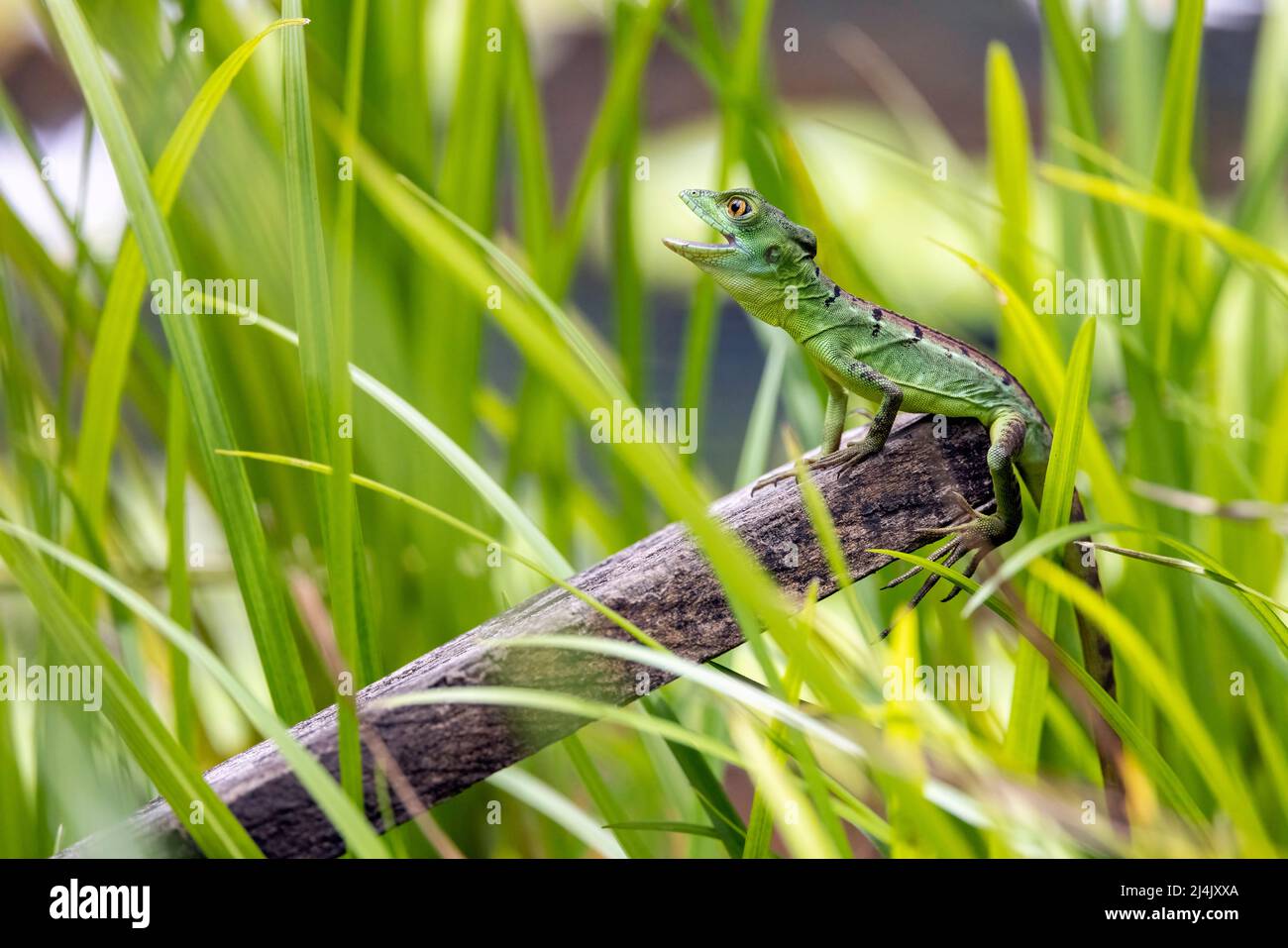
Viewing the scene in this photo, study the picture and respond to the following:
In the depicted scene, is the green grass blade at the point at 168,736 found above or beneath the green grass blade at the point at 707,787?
above

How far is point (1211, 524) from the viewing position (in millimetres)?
1791

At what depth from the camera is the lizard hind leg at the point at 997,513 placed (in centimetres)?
121

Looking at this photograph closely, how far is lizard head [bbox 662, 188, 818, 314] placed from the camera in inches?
55.2

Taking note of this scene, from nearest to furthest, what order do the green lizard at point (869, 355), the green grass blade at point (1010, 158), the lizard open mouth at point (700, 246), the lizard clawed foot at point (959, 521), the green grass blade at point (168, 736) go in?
the green grass blade at point (168, 736)
the lizard clawed foot at point (959, 521)
the green lizard at point (869, 355)
the lizard open mouth at point (700, 246)
the green grass blade at point (1010, 158)

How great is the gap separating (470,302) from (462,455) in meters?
0.66

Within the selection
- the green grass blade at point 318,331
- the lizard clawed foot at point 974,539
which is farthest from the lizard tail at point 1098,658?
the green grass blade at point 318,331

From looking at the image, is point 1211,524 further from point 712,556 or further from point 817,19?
point 817,19

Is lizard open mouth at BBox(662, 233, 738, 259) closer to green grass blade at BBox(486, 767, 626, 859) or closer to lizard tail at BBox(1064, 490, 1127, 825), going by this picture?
lizard tail at BBox(1064, 490, 1127, 825)

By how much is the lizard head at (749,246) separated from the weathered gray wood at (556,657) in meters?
0.38

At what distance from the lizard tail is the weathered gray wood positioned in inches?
11.7

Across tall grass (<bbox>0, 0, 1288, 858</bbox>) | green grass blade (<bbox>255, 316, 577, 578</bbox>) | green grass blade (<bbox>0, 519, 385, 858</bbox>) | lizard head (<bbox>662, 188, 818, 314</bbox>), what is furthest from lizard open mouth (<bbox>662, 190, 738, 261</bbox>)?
green grass blade (<bbox>0, 519, 385, 858</bbox>)

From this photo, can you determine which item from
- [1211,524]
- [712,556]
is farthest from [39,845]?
[1211,524]

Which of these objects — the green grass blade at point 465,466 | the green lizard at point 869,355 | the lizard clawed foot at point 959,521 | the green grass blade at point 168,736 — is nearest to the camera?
the green grass blade at point 168,736

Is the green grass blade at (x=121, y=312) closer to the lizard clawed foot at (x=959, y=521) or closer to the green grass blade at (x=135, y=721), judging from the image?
the green grass blade at (x=135, y=721)
